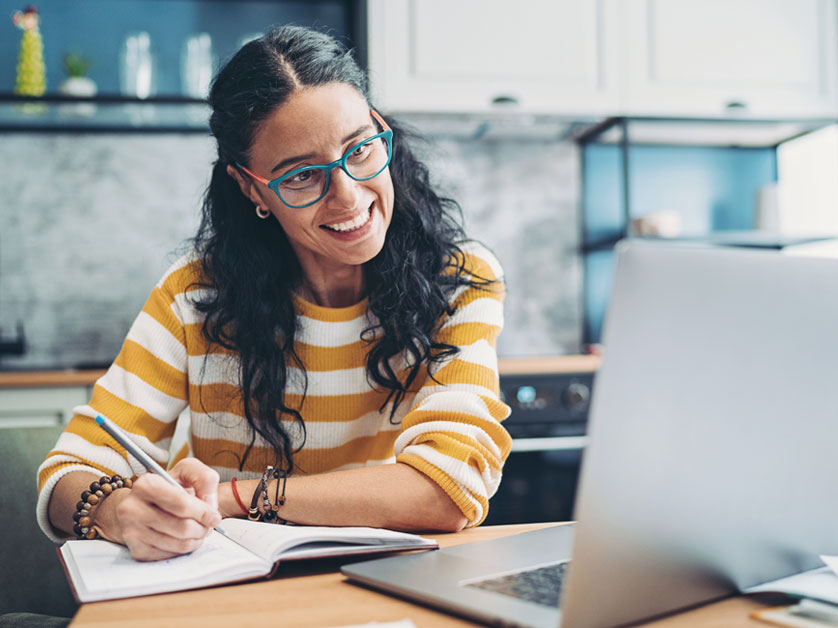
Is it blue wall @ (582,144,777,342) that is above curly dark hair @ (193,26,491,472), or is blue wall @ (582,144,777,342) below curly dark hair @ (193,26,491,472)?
above

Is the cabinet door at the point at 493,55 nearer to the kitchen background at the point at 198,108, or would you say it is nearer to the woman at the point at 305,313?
the kitchen background at the point at 198,108

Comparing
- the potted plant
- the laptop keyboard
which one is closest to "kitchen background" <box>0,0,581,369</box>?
the potted plant

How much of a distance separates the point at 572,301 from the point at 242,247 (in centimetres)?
→ 192

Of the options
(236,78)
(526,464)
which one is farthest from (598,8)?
(236,78)

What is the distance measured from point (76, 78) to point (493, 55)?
136cm

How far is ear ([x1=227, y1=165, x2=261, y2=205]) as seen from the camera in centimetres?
125

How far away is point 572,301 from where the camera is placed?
2.98 metres

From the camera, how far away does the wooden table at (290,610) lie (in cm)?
56

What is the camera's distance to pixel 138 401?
1127mm

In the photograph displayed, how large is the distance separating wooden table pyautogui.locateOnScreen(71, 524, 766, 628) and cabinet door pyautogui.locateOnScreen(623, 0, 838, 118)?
2.30m

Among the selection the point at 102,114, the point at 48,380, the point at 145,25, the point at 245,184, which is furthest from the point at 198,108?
the point at 245,184

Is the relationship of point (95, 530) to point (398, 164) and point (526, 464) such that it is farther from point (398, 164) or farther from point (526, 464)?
point (526, 464)

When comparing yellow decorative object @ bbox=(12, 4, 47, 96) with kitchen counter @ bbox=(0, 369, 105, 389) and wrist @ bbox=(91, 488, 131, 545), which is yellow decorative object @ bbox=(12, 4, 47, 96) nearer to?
kitchen counter @ bbox=(0, 369, 105, 389)

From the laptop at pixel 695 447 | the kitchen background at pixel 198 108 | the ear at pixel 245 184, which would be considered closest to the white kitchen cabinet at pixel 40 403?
the kitchen background at pixel 198 108
